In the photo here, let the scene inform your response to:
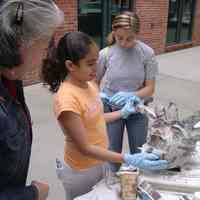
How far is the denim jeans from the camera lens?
2395 millimetres

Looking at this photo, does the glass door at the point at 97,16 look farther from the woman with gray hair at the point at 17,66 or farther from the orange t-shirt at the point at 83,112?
the woman with gray hair at the point at 17,66

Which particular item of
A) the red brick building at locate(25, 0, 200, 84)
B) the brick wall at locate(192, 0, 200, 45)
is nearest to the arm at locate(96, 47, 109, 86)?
the red brick building at locate(25, 0, 200, 84)

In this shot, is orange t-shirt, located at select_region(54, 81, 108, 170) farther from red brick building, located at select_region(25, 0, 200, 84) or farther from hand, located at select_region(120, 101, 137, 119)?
Result: red brick building, located at select_region(25, 0, 200, 84)

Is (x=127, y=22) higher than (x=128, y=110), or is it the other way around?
(x=127, y=22)

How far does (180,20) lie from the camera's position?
372 inches

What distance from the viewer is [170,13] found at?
9.11 m

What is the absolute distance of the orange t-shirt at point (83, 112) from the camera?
1.57 meters

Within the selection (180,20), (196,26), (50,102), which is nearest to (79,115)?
(50,102)

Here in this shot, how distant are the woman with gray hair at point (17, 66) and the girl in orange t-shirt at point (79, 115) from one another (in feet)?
1.37

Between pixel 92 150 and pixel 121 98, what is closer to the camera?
pixel 92 150

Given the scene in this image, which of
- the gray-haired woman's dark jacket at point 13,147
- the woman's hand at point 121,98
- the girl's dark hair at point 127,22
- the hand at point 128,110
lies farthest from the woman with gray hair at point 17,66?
the girl's dark hair at point 127,22

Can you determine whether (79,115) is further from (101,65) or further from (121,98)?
(101,65)

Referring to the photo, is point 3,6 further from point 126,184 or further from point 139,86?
point 139,86

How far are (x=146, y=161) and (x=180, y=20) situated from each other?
8445 mm
